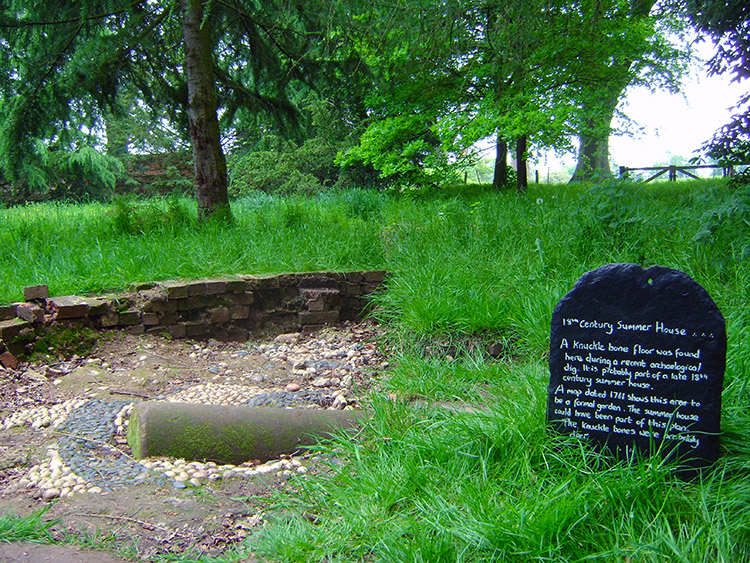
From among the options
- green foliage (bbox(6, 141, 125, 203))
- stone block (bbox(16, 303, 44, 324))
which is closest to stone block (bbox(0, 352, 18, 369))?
stone block (bbox(16, 303, 44, 324))

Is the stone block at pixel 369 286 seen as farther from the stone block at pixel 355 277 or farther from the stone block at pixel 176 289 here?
the stone block at pixel 176 289

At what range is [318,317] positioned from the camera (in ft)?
20.0

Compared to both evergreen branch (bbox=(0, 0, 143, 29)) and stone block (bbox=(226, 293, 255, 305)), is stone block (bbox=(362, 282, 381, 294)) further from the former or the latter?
evergreen branch (bbox=(0, 0, 143, 29))

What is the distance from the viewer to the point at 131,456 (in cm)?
330

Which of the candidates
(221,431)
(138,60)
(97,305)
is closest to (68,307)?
(97,305)

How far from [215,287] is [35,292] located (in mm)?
1553

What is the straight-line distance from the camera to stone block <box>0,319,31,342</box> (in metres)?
4.45

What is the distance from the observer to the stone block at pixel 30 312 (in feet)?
15.1

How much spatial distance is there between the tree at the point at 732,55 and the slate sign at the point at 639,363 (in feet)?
13.6

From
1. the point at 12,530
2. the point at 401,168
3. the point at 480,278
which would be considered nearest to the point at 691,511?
the point at 12,530

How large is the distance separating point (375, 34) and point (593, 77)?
4568 millimetres

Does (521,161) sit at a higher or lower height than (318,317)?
higher

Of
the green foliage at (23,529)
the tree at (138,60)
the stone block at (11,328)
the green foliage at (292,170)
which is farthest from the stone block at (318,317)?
the green foliage at (292,170)

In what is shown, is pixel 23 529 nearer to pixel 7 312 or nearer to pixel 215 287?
pixel 7 312
